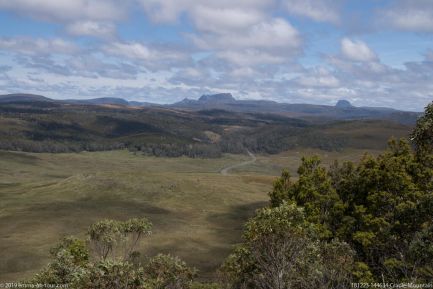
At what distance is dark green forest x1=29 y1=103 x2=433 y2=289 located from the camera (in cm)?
2609

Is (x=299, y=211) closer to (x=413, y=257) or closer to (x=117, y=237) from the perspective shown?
(x=413, y=257)

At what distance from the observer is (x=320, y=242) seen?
34.4 meters

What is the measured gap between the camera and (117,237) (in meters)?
33.8

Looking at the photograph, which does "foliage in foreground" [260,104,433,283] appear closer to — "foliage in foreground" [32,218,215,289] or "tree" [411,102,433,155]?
"tree" [411,102,433,155]

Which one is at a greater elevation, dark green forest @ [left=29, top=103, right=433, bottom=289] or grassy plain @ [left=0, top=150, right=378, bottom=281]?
dark green forest @ [left=29, top=103, right=433, bottom=289]

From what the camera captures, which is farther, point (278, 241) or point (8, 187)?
point (8, 187)

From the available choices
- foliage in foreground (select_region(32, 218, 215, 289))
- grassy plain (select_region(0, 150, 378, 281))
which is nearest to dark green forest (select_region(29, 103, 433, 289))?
foliage in foreground (select_region(32, 218, 215, 289))

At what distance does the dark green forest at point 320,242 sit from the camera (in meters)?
26.1

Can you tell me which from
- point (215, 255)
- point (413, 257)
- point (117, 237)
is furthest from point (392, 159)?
point (215, 255)

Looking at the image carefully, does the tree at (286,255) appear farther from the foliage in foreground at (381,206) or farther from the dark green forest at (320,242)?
the foliage in foreground at (381,206)

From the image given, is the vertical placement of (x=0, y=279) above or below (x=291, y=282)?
below

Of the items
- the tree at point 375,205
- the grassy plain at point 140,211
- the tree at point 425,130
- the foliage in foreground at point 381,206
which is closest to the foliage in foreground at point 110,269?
the tree at point 375,205

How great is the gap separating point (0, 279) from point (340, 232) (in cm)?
4350

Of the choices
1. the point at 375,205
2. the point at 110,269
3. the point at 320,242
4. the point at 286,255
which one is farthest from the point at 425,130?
the point at 110,269
